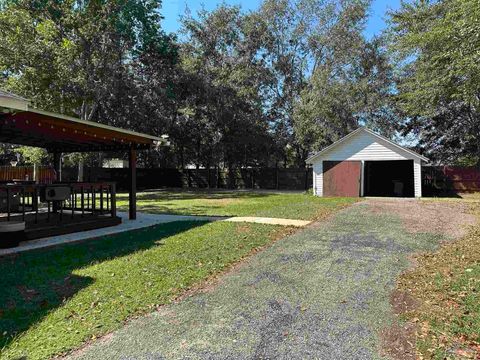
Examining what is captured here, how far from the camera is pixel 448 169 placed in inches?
909

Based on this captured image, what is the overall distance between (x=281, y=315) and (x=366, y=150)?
18.3 meters

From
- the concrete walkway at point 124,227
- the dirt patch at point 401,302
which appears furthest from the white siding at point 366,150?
the dirt patch at point 401,302

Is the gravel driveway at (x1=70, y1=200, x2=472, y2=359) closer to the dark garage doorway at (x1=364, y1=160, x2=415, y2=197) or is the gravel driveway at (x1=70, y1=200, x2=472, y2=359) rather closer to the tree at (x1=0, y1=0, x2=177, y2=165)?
the tree at (x1=0, y1=0, x2=177, y2=165)

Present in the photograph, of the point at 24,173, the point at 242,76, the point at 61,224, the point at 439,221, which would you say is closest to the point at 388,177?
the point at 242,76

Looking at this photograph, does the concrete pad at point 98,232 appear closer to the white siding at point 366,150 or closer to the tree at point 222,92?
the white siding at point 366,150

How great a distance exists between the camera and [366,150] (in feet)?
68.2

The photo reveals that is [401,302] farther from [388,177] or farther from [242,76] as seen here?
[242,76]

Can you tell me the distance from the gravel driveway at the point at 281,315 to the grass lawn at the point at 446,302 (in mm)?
294

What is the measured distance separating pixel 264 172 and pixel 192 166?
707 centimetres

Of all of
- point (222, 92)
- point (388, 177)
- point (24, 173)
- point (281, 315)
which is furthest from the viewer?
point (222, 92)

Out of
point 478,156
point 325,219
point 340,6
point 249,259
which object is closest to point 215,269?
point 249,259

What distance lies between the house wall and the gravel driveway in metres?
15.0

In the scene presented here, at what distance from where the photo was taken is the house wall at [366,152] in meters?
20.3

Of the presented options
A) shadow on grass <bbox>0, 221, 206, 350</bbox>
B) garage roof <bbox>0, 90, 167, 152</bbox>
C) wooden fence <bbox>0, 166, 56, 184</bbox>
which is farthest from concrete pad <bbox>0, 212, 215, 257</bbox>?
wooden fence <bbox>0, 166, 56, 184</bbox>
